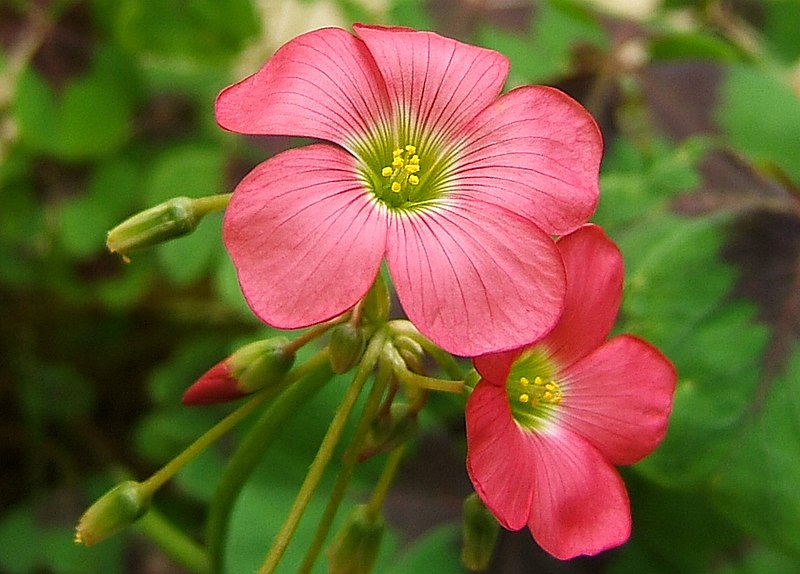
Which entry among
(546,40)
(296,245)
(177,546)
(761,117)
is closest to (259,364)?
(296,245)

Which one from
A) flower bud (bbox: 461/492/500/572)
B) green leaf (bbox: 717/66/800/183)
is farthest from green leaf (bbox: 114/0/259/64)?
flower bud (bbox: 461/492/500/572)

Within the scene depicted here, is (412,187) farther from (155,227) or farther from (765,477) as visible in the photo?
(765,477)

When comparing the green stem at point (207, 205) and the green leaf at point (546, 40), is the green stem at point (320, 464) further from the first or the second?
the green leaf at point (546, 40)

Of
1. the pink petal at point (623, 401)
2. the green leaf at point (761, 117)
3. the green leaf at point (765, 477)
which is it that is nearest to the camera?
the pink petal at point (623, 401)

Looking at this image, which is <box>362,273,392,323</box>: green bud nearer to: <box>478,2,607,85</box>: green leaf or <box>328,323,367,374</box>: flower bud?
<box>328,323,367,374</box>: flower bud

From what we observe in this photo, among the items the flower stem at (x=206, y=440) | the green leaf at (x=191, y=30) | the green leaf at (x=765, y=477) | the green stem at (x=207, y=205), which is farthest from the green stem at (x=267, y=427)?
the green leaf at (x=191, y=30)

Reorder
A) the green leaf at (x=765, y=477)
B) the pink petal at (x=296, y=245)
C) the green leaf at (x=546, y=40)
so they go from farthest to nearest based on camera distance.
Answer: the green leaf at (x=546, y=40)
the green leaf at (x=765, y=477)
the pink petal at (x=296, y=245)
